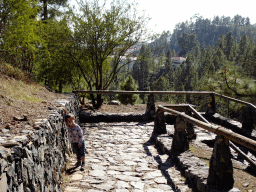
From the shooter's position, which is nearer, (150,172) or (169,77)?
(150,172)

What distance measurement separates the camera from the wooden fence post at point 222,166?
2.88 meters

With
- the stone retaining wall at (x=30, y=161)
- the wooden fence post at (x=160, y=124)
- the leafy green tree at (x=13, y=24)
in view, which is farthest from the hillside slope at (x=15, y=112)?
the wooden fence post at (x=160, y=124)

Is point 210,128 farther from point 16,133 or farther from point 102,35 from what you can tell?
point 102,35

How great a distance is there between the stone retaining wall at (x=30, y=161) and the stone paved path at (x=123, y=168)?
0.74 m

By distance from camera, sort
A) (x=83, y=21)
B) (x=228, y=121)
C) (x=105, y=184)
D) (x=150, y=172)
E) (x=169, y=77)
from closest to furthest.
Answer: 1. (x=105, y=184)
2. (x=150, y=172)
3. (x=228, y=121)
4. (x=83, y=21)
5. (x=169, y=77)

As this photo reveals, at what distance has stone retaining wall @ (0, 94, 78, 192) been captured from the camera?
1639 mm

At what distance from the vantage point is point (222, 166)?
9.49 feet

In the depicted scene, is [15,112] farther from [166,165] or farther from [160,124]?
[160,124]

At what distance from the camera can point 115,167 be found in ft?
14.3

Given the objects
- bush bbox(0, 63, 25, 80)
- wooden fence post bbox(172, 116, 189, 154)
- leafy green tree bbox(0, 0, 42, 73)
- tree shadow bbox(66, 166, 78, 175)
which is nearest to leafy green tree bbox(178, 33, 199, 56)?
leafy green tree bbox(0, 0, 42, 73)

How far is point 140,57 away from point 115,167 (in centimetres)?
712

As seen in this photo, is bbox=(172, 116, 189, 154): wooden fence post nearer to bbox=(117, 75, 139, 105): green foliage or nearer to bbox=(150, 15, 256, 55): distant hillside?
bbox=(117, 75, 139, 105): green foliage

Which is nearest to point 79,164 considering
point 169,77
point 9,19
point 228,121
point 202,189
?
point 202,189

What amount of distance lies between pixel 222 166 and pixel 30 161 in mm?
2439
